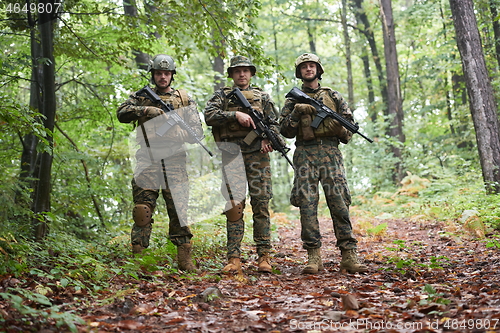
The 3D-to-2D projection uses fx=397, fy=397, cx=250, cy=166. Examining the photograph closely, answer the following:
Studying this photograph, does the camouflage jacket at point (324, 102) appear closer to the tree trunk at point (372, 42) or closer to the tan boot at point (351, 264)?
the tan boot at point (351, 264)

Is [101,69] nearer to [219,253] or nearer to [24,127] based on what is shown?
[24,127]

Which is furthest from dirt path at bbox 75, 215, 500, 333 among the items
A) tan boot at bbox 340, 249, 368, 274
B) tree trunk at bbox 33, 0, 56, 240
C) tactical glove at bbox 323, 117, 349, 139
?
tree trunk at bbox 33, 0, 56, 240

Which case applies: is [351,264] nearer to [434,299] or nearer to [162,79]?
[434,299]

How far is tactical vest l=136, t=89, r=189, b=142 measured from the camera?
16.8ft

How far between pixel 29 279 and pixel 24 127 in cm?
179

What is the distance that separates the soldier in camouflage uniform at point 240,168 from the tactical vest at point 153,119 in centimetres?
37

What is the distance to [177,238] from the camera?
505cm

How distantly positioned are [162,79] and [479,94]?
22.1 ft

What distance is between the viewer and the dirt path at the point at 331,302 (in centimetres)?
277

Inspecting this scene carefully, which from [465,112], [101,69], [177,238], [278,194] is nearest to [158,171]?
[177,238]

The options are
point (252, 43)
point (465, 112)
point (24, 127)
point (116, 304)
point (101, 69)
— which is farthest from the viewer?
point (465, 112)

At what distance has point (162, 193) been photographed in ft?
16.7

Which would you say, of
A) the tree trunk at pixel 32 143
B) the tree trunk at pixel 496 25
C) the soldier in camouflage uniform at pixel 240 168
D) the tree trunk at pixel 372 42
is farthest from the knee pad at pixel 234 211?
the tree trunk at pixel 372 42

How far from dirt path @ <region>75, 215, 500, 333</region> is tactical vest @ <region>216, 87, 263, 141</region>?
181 centimetres
